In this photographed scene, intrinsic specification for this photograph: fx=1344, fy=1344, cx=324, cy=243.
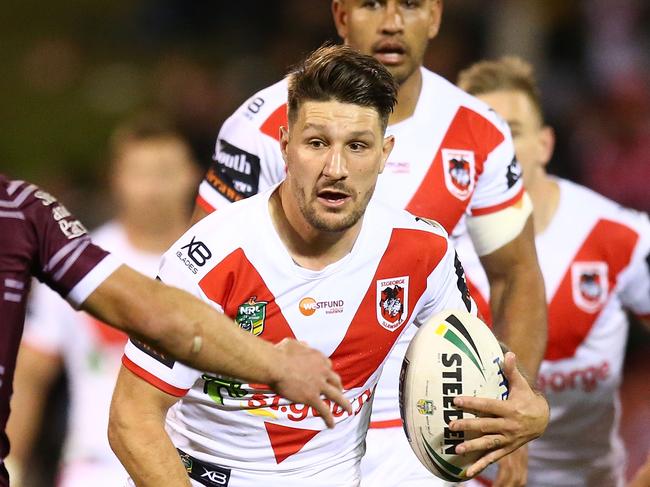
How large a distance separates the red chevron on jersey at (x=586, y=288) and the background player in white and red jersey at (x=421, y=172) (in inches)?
31.5

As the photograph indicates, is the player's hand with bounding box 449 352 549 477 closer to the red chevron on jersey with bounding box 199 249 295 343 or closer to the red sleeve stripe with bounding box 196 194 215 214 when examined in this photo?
the red chevron on jersey with bounding box 199 249 295 343

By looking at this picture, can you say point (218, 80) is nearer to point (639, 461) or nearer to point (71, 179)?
point (71, 179)

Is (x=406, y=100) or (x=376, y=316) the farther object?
(x=406, y=100)

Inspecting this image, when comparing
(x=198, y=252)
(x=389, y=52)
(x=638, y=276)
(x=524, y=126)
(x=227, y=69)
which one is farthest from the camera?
(x=227, y=69)

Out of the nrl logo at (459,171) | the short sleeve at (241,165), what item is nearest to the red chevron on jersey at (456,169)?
the nrl logo at (459,171)

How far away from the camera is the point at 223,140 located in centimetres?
509

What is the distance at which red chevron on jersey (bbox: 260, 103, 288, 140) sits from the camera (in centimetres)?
490

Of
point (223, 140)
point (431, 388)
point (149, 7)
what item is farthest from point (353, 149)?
point (149, 7)

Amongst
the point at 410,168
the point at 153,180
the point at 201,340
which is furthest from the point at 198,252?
the point at 153,180

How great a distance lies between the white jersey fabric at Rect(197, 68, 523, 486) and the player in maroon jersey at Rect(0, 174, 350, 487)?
4.73 feet

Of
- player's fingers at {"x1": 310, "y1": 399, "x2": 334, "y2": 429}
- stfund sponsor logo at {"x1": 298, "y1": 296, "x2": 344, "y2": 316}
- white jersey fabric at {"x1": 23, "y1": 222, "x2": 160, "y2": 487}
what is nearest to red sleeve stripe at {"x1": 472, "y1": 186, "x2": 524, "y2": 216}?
stfund sponsor logo at {"x1": 298, "y1": 296, "x2": 344, "y2": 316}

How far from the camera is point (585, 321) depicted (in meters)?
6.09

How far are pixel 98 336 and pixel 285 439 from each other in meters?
2.65

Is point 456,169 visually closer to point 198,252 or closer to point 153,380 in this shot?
point 198,252
